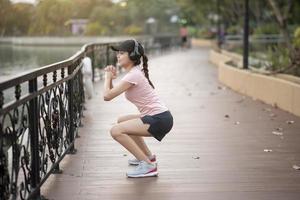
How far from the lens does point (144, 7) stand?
71.1 m

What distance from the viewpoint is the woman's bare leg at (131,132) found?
534 centimetres

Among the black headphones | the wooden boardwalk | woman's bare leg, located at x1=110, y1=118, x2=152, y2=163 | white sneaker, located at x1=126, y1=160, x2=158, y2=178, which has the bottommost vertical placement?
the wooden boardwalk

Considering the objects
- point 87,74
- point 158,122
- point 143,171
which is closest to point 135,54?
point 158,122

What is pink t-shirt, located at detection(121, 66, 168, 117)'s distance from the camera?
5.22 meters

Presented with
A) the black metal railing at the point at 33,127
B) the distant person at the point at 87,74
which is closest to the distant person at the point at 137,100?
the black metal railing at the point at 33,127

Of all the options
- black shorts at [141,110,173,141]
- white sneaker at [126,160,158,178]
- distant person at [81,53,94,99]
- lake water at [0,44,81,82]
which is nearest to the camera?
black shorts at [141,110,173,141]

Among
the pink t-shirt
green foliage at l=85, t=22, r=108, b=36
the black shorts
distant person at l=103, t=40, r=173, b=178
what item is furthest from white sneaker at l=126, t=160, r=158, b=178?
green foliage at l=85, t=22, r=108, b=36

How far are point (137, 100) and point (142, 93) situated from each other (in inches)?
3.9

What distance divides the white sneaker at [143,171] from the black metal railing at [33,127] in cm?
78

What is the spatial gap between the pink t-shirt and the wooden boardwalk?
0.70 meters

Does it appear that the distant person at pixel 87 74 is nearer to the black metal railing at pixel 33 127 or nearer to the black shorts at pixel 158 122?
the black metal railing at pixel 33 127

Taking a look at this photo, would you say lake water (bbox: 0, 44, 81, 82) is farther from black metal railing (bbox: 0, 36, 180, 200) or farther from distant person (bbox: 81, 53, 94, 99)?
black metal railing (bbox: 0, 36, 180, 200)

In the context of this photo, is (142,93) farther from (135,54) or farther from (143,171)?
(143,171)

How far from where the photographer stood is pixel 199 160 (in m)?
6.29
